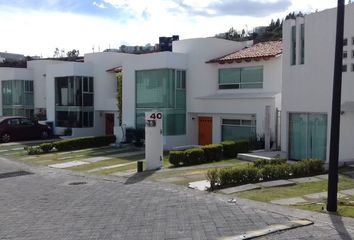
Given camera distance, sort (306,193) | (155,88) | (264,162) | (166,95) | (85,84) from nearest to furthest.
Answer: (306,193), (264,162), (166,95), (155,88), (85,84)

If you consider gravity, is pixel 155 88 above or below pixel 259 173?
above

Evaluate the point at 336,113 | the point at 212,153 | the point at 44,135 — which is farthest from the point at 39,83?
the point at 336,113

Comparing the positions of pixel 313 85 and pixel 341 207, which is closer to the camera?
pixel 341 207

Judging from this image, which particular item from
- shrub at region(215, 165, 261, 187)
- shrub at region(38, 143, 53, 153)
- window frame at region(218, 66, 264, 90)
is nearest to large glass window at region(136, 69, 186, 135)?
window frame at region(218, 66, 264, 90)

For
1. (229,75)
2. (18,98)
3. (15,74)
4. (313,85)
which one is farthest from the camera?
(18,98)

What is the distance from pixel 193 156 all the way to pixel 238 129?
7.12 meters

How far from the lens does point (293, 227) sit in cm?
876

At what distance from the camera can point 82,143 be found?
27906 millimetres

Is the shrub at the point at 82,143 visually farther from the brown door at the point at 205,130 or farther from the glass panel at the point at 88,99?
the glass panel at the point at 88,99

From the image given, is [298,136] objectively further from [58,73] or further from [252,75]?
[58,73]

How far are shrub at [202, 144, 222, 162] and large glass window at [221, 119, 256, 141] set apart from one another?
4286mm

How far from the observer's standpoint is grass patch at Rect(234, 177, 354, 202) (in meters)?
11.9

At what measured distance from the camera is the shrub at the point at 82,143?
27.0 metres

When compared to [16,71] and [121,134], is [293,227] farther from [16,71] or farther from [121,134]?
[16,71]
